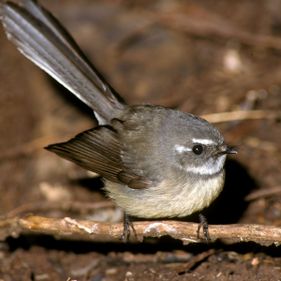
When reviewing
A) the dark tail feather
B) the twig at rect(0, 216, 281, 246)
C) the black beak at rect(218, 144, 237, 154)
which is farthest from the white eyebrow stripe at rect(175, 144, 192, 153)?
the dark tail feather

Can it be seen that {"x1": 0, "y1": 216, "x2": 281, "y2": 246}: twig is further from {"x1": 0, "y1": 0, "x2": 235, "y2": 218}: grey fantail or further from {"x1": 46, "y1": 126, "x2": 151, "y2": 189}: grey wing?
{"x1": 46, "y1": 126, "x2": 151, "y2": 189}: grey wing

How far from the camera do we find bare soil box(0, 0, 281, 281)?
6297mm

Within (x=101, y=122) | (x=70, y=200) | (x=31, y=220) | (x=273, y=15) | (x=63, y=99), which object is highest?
(x=273, y=15)

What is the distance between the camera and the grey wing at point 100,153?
6.21m

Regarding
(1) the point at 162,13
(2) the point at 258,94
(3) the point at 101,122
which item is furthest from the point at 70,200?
(1) the point at 162,13

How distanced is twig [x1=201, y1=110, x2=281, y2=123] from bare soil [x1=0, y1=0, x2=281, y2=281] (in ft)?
0.22

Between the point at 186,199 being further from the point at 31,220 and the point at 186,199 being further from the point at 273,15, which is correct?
the point at 273,15

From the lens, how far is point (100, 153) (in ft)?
20.8

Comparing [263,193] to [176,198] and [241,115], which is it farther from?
[241,115]

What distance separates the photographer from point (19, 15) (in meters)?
6.54

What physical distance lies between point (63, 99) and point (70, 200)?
1.98 m

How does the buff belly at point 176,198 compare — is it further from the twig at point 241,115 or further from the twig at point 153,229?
the twig at point 241,115

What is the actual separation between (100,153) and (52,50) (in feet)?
3.97

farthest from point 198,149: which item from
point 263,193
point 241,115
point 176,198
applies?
point 241,115
